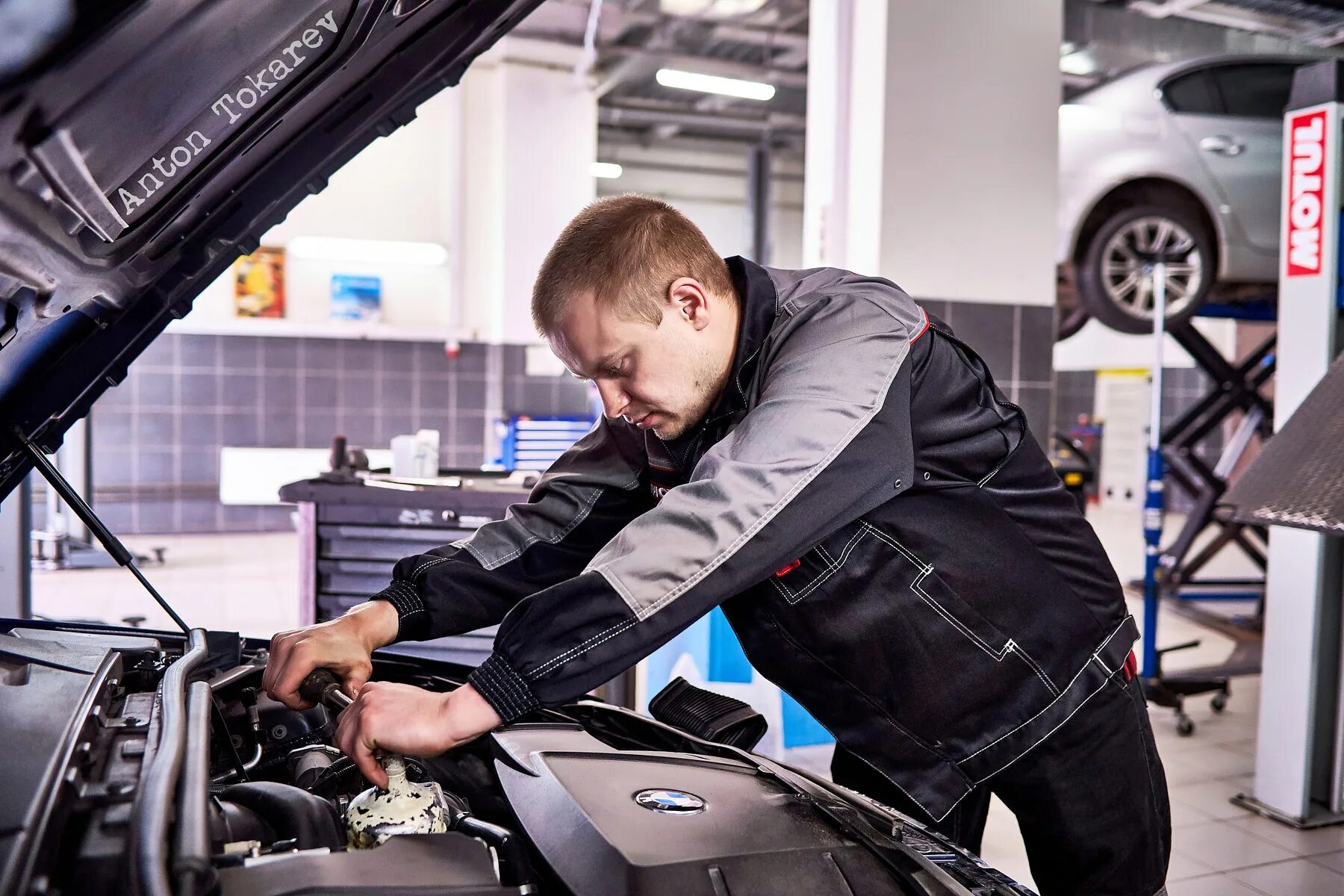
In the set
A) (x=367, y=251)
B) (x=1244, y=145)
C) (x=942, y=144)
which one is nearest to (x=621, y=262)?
(x=942, y=144)

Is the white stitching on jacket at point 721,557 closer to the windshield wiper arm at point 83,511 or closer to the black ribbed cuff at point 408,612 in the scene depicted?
the black ribbed cuff at point 408,612

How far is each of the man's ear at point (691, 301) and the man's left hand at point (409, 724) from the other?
447 mm

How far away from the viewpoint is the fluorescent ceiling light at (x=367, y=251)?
7082mm

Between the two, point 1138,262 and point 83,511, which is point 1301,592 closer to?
point 1138,262

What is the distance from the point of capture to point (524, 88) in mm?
7227

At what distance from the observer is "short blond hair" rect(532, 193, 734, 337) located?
105 centimetres

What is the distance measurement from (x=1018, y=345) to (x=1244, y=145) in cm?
211

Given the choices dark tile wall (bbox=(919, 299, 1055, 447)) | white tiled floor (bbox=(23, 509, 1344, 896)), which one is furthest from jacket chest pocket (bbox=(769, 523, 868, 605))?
dark tile wall (bbox=(919, 299, 1055, 447))

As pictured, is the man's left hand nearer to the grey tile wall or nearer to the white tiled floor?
the white tiled floor

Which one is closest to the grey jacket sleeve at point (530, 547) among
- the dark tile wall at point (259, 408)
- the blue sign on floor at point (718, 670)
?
the blue sign on floor at point (718, 670)

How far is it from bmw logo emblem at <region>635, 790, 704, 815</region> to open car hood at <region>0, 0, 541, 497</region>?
31.1 inches

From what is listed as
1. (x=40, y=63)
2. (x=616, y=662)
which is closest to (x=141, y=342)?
(x=40, y=63)

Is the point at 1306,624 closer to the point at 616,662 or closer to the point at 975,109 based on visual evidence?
the point at 975,109

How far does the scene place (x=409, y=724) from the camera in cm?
90
